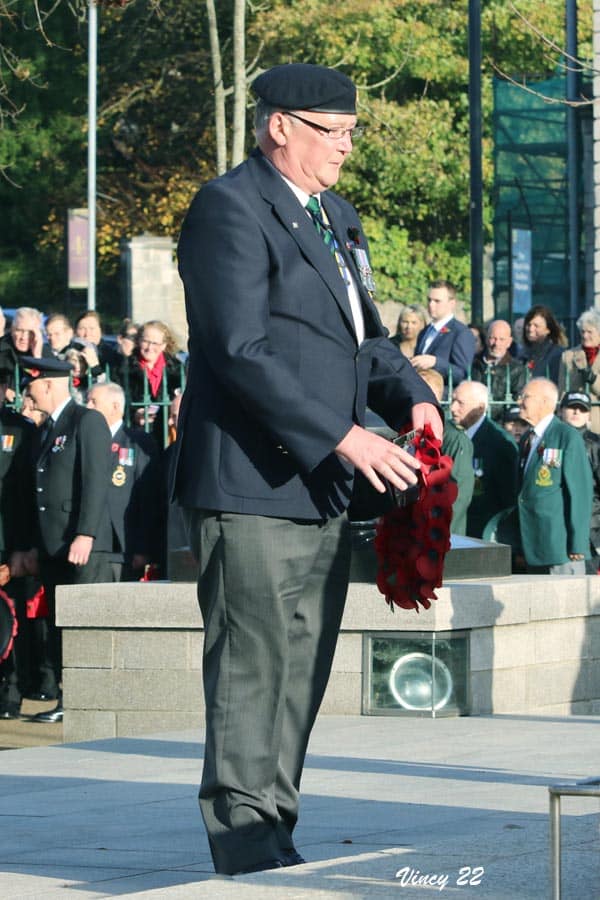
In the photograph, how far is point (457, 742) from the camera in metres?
8.38

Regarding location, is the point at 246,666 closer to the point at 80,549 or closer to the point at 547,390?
the point at 80,549

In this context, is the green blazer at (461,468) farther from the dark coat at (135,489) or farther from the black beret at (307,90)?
the black beret at (307,90)

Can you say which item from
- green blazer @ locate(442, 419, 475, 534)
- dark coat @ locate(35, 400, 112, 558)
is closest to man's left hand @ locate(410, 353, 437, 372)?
green blazer @ locate(442, 419, 475, 534)

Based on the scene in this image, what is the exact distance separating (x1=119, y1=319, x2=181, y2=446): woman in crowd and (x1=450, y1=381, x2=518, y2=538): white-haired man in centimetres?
203

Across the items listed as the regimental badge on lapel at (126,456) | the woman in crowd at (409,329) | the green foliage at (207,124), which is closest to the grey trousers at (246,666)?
the regimental badge on lapel at (126,456)

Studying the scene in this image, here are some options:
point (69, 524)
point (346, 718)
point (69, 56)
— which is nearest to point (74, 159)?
point (69, 56)

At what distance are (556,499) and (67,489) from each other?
2788mm

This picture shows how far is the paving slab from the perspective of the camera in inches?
173

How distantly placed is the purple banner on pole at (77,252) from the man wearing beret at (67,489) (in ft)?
83.9

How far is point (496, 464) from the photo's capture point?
11.8 m

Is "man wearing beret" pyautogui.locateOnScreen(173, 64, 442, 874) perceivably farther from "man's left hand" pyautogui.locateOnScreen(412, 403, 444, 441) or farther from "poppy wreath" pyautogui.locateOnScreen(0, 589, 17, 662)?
"poppy wreath" pyautogui.locateOnScreen(0, 589, 17, 662)

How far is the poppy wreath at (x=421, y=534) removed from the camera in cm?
524

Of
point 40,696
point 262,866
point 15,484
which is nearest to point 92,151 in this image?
point 40,696

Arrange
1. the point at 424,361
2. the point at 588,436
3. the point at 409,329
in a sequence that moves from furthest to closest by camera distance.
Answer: the point at 409,329, the point at 424,361, the point at 588,436
